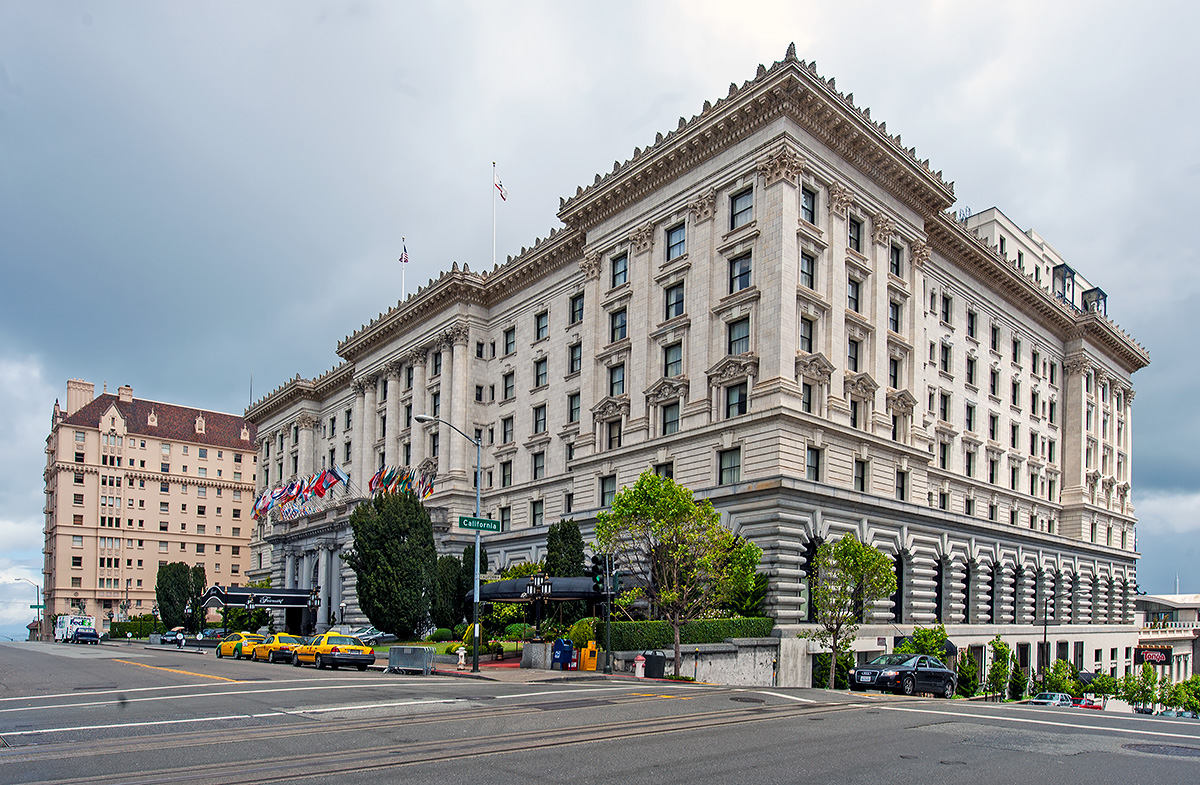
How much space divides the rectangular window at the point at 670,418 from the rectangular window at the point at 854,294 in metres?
10.0

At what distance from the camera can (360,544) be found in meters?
54.8

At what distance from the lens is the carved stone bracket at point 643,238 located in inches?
1980

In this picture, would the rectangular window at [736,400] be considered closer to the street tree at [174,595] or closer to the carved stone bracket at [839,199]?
the carved stone bracket at [839,199]

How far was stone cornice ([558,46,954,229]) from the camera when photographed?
4312cm

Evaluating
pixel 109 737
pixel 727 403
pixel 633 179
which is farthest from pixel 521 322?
pixel 109 737

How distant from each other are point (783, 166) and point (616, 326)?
1407cm

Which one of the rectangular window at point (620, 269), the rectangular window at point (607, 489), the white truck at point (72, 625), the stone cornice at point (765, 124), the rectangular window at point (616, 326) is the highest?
the stone cornice at point (765, 124)

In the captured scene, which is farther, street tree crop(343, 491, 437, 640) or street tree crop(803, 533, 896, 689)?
street tree crop(343, 491, 437, 640)

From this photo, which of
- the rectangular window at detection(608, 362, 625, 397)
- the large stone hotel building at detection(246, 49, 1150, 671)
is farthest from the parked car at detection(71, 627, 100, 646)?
the rectangular window at detection(608, 362, 625, 397)

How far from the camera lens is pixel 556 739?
15.7m

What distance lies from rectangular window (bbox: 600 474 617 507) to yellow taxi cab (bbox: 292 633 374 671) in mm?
16580

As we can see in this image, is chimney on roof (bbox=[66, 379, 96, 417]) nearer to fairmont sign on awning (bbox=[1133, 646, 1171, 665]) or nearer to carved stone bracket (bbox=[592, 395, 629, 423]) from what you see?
carved stone bracket (bbox=[592, 395, 629, 423])

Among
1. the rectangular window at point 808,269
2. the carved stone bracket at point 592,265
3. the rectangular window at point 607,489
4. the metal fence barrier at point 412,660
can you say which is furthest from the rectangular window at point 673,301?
the metal fence barrier at point 412,660

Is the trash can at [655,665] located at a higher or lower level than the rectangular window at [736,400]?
lower
